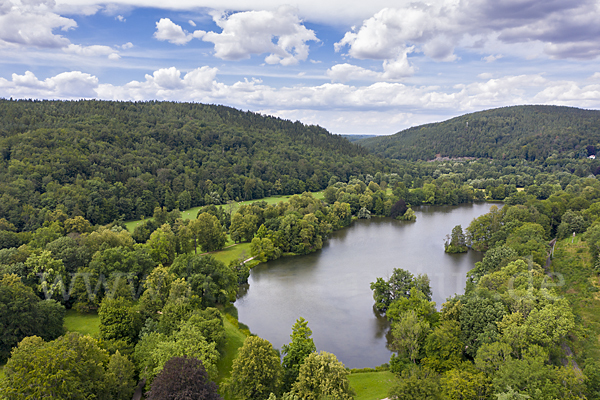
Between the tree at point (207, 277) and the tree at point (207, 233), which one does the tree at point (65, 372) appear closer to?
the tree at point (207, 277)

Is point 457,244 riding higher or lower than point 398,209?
lower

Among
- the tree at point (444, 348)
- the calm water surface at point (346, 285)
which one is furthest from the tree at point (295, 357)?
the tree at point (444, 348)

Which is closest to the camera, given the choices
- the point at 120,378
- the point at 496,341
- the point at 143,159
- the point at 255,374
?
the point at 255,374

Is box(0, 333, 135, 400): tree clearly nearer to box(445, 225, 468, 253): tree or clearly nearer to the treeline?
the treeline

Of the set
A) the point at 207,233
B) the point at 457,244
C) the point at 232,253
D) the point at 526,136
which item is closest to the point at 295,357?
the point at 232,253

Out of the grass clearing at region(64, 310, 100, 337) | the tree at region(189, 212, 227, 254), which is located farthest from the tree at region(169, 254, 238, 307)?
the tree at region(189, 212, 227, 254)

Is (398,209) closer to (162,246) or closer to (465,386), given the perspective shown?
(162,246)

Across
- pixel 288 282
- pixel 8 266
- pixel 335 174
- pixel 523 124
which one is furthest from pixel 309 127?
pixel 8 266
